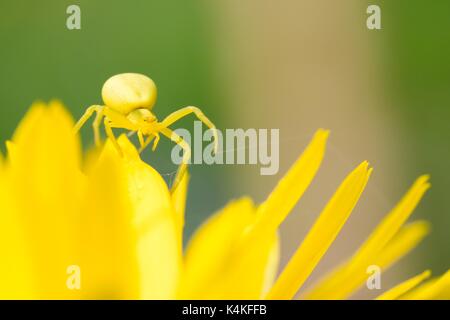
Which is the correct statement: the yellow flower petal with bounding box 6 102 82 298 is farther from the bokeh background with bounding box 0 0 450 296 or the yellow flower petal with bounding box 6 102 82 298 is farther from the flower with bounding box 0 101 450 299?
the bokeh background with bounding box 0 0 450 296

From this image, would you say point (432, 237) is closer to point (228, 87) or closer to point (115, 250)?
point (228, 87)

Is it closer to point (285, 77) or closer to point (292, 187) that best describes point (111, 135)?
point (292, 187)

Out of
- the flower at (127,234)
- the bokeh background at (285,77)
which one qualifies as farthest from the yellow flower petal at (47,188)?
the bokeh background at (285,77)

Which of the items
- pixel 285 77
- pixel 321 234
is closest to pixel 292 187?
pixel 321 234

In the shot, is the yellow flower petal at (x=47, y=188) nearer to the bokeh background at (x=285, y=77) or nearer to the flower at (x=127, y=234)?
the flower at (x=127, y=234)

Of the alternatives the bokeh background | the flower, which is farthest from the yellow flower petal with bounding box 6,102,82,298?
the bokeh background

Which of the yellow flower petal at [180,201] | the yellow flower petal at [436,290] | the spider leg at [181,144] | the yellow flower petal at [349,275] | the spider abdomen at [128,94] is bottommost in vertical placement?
the yellow flower petal at [436,290]
